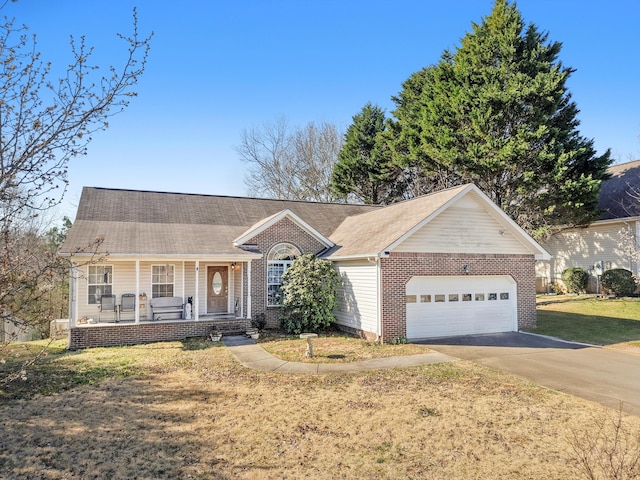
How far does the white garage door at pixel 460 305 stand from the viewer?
13.9 metres

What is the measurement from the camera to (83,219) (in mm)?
16391

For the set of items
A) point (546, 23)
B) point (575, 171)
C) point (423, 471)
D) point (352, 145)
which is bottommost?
point (423, 471)

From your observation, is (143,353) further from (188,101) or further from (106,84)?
(106,84)

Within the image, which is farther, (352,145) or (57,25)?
(352,145)

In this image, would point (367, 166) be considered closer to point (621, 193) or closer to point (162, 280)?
point (621, 193)

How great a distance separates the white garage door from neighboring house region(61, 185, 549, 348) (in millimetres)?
37

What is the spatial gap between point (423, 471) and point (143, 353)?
9.77 metres

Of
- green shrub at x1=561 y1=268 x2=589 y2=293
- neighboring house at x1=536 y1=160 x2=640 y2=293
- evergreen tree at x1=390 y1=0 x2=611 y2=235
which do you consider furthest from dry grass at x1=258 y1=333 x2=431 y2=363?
green shrub at x1=561 y1=268 x2=589 y2=293

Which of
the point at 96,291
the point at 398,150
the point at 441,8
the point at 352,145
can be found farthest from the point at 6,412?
the point at 352,145

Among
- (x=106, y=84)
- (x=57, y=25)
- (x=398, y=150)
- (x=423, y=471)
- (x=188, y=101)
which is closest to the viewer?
(x=106, y=84)

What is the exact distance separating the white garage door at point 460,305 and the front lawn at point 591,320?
5.32 feet

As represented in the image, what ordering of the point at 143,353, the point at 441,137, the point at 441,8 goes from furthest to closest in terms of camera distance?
the point at 441,137
the point at 441,8
the point at 143,353

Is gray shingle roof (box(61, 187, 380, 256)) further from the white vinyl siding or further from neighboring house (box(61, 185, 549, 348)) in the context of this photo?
the white vinyl siding

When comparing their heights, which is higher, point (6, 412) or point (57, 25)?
point (57, 25)
